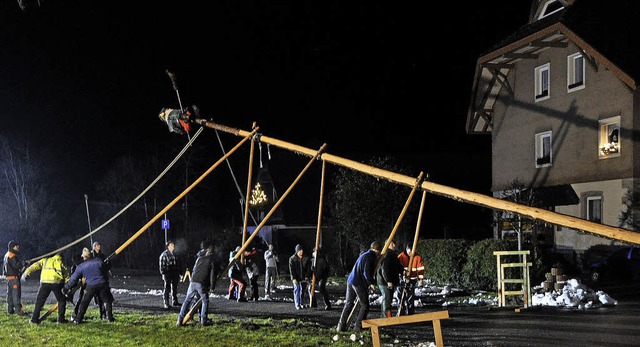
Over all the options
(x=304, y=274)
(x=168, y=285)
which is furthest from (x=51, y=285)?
(x=304, y=274)

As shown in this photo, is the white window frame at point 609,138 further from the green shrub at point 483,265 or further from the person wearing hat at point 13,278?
the person wearing hat at point 13,278

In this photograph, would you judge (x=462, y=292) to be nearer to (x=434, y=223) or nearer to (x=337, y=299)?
(x=337, y=299)

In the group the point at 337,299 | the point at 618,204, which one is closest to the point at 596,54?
the point at 618,204

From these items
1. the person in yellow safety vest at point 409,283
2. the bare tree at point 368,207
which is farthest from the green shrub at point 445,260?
the person in yellow safety vest at point 409,283

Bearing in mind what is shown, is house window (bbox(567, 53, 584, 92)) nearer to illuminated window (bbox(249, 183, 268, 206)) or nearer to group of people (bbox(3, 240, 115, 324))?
illuminated window (bbox(249, 183, 268, 206))

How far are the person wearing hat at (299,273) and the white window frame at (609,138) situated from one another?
14616 mm

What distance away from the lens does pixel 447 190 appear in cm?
1134

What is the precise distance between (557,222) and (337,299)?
1290cm

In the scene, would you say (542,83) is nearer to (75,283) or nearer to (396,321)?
(75,283)

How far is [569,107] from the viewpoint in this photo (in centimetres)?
2980

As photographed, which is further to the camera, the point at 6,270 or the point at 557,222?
the point at 6,270

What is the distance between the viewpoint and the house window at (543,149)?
3159 cm

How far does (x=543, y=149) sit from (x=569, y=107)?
2.88m

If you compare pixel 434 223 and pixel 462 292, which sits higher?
pixel 434 223
